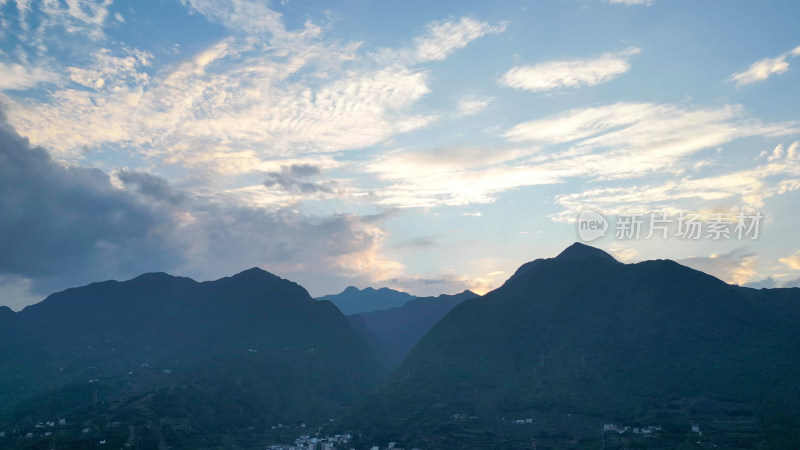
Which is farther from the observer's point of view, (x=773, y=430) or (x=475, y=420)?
(x=475, y=420)

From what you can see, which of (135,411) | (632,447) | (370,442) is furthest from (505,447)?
(135,411)

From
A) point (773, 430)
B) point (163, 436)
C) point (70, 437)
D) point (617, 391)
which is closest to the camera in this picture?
point (773, 430)

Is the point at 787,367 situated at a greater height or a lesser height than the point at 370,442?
greater

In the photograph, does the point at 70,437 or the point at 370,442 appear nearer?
the point at 70,437

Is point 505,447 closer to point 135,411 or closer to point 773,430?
point 773,430

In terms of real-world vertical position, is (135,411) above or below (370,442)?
above

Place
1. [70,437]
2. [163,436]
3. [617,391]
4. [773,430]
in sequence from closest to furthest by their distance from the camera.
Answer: [773,430] < [70,437] < [163,436] < [617,391]

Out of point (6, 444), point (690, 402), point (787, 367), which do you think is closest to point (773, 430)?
point (690, 402)

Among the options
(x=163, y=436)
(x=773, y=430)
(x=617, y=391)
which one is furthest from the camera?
(x=617, y=391)

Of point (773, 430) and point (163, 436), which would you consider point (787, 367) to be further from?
point (163, 436)
